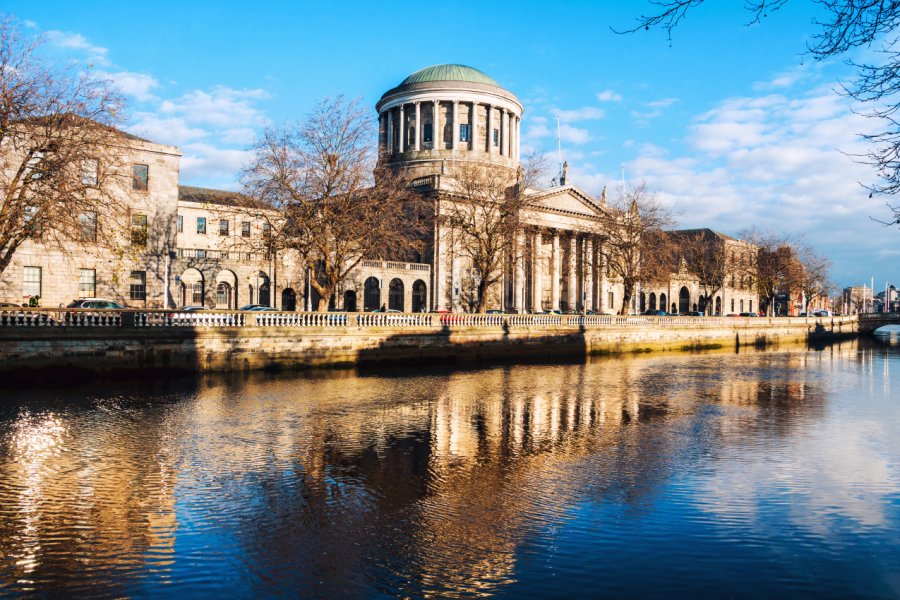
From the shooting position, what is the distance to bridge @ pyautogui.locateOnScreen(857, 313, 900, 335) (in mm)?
102731

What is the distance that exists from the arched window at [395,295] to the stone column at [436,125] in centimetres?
2537

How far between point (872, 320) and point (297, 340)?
98181 millimetres

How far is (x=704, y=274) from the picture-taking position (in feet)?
260

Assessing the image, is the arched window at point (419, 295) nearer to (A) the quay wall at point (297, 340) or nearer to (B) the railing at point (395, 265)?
(B) the railing at point (395, 265)

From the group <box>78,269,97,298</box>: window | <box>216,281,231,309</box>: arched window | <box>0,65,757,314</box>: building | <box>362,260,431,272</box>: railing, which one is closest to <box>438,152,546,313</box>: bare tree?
<box>0,65,757,314</box>: building

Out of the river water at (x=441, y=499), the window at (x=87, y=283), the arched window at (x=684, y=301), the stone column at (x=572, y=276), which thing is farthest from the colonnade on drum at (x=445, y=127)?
the river water at (x=441, y=499)

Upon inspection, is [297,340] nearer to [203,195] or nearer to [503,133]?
[203,195]

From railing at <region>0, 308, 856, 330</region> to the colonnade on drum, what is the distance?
Answer: 3797 cm

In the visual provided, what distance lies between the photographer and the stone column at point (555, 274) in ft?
250

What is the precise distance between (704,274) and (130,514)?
252 feet

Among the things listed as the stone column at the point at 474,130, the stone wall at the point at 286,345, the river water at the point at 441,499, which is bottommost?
the river water at the point at 441,499

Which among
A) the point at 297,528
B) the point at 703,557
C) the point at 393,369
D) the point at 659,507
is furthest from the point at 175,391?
the point at 703,557

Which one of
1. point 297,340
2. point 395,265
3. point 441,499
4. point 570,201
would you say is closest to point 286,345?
point 297,340

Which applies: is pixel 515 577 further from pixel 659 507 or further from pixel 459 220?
pixel 459 220
